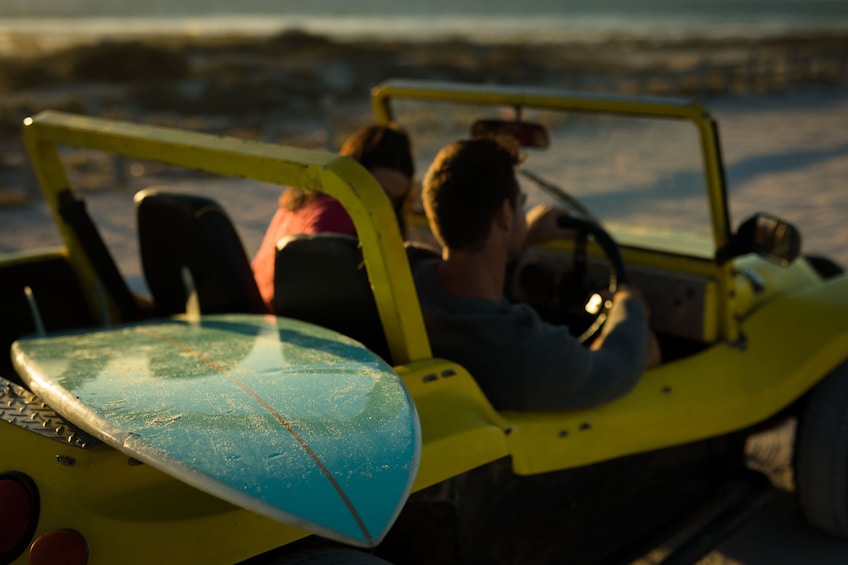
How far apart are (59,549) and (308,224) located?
1591 mm

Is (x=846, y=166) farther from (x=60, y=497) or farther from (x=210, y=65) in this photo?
(x=210, y=65)

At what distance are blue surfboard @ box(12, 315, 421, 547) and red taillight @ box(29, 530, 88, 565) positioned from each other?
→ 18cm

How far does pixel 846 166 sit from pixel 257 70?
2920cm

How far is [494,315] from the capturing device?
239 centimetres

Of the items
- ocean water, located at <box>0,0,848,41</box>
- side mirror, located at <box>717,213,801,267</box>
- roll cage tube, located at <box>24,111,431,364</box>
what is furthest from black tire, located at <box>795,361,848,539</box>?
ocean water, located at <box>0,0,848,41</box>

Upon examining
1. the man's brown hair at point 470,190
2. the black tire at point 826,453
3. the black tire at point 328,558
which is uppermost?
the man's brown hair at point 470,190

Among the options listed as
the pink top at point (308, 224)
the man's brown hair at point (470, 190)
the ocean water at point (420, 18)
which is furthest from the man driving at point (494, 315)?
the ocean water at point (420, 18)

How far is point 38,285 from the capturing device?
3.32m

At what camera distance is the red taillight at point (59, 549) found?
1609mm

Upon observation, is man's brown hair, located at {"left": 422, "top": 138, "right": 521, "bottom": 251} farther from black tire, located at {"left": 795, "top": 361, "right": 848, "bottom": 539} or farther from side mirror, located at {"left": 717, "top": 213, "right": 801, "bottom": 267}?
black tire, located at {"left": 795, "top": 361, "right": 848, "bottom": 539}

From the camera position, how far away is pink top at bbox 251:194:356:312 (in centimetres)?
303

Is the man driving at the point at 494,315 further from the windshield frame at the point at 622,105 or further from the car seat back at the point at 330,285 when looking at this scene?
the windshield frame at the point at 622,105

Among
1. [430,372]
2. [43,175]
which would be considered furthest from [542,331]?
[43,175]

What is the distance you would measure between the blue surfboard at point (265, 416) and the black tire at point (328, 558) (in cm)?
30
